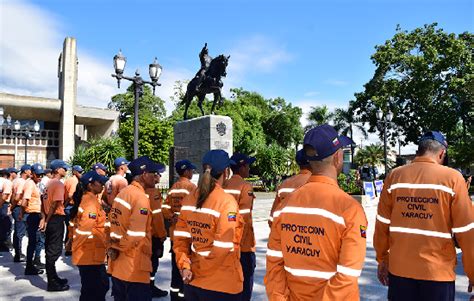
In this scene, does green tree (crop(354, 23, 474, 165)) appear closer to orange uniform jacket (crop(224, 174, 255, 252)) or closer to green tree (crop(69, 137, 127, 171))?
green tree (crop(69, 137, 127, 171))

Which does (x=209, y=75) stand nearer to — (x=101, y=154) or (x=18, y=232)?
(x=18, y=232)

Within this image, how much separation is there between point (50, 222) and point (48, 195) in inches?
17.3

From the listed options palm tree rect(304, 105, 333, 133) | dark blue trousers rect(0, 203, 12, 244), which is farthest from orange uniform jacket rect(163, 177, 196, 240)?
palm tree rect(304, 105, 333, 133)

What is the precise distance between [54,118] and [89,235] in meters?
42.5

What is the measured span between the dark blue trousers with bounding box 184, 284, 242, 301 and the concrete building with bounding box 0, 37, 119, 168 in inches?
1498

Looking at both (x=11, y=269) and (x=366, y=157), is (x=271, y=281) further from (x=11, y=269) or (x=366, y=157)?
(x=366, y=157)

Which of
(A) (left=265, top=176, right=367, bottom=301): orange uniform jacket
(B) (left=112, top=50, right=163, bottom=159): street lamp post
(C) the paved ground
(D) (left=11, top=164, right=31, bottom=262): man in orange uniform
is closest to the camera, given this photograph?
(A) (left=265, top=176, right=367, bottom=301): orange uniform jacket

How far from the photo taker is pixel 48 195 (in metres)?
6.67

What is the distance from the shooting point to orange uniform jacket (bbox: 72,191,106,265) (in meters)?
4.77

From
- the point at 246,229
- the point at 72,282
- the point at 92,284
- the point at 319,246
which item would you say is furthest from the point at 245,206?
the point at 72,282

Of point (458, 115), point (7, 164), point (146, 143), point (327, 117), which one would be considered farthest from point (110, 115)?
point (458, 115)

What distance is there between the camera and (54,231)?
21.6 ft

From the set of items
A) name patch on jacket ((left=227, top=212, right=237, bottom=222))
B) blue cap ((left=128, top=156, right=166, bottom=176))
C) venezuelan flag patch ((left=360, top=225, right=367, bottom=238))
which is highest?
blue cap ((left=128, top=156, right=166, bottom=176))

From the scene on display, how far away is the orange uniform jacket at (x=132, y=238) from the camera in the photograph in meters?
3.71
